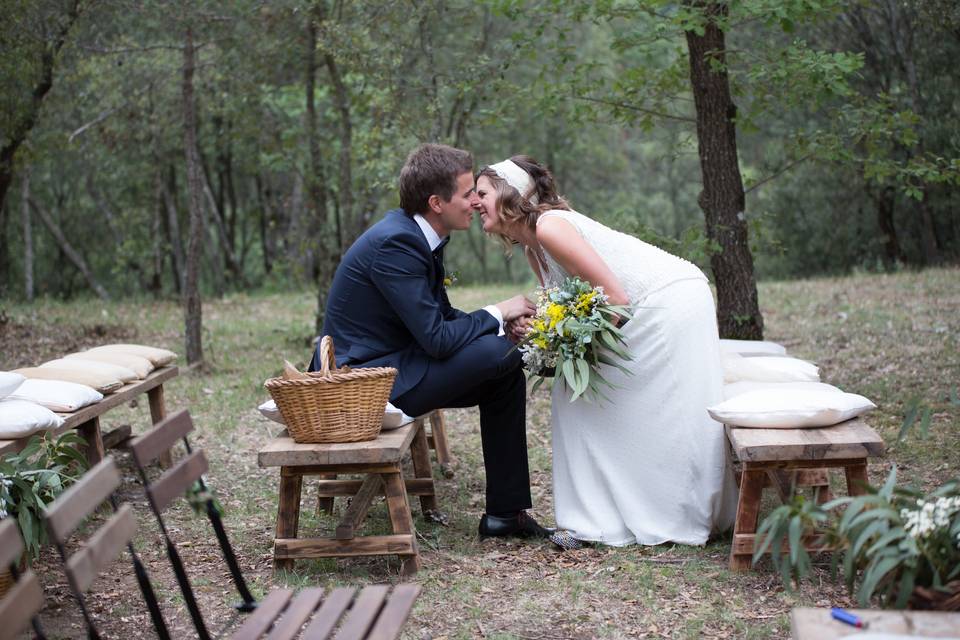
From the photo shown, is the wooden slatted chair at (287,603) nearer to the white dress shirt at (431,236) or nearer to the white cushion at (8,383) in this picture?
the white cushion at (8,383)

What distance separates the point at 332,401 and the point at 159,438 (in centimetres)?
116

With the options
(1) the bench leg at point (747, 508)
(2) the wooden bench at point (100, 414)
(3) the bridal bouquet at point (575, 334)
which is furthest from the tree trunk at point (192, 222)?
(1) the bench leg at point (747, 508)

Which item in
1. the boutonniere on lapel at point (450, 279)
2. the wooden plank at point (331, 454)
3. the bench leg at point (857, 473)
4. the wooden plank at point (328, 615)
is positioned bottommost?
the bench leg at point (857, 473)

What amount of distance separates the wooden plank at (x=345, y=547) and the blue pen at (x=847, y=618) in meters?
2.42

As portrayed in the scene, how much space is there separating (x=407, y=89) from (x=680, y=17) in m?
4.56

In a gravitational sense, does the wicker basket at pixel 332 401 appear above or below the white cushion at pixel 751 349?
above

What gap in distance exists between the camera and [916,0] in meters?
8.54

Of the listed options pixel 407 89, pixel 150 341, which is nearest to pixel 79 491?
pixel 407 89

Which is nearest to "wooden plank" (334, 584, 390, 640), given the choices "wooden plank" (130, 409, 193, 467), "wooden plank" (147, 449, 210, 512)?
"wooden plank" (147, 449, 210, 512)

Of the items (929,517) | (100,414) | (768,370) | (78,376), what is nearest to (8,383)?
(78,376)

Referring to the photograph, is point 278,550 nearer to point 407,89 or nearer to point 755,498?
point 755,498

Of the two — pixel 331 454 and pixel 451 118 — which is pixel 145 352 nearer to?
pixel 331 454

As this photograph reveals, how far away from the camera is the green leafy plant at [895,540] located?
289 centimetres

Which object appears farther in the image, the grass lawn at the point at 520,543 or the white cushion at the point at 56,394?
the white cushion at the point at 56,394
